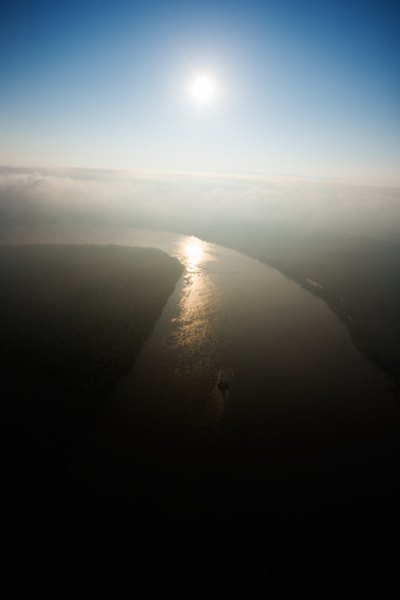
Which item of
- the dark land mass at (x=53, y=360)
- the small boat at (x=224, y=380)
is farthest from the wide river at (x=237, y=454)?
the dark land mass at (x=53, y=360)

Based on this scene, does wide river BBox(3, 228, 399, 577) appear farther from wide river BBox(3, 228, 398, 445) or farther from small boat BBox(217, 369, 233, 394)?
small boat BBox(217, 369, 233, 394)

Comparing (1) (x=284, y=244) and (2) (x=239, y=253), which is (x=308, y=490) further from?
(1) (x=284, y=244)

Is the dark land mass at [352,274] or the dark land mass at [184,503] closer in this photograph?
the dark land mass at [184,503]

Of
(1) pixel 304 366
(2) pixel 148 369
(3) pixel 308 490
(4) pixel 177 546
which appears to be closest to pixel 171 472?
(4) pixel 177 546

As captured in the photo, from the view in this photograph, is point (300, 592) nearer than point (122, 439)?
Yes

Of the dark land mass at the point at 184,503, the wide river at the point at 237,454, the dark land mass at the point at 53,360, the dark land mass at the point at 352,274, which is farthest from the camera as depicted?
the dark land mass at the point at 352,274

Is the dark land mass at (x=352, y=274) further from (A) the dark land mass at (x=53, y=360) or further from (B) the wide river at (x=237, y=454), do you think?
(A) the dark land mass at (x=53, y=360)
